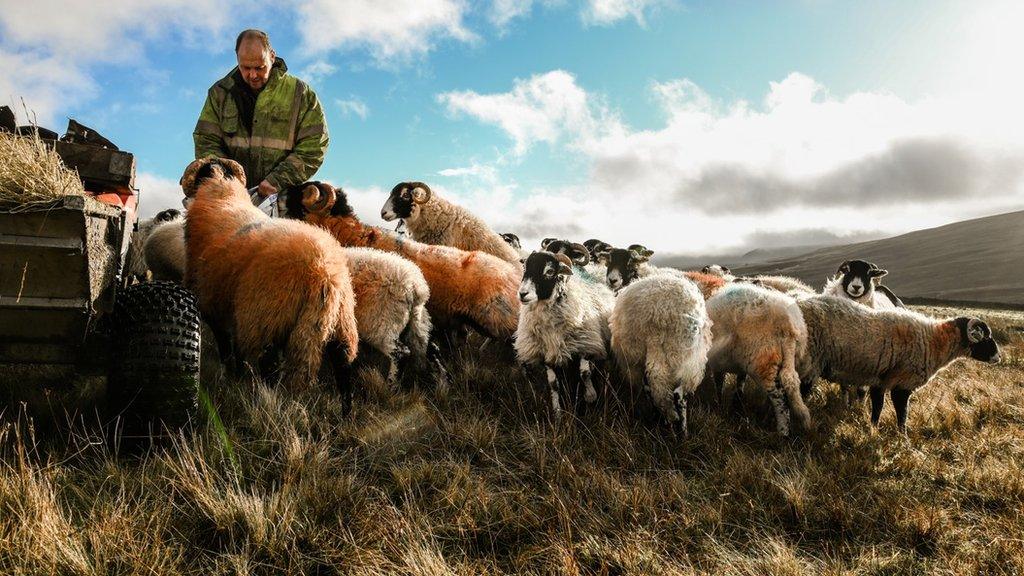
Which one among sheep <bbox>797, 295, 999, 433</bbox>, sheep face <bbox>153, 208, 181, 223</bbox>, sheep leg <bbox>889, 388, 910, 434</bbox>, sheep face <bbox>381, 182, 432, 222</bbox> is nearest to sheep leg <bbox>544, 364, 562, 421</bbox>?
sheep <bbox>797, 295, 999, 433</bbox>

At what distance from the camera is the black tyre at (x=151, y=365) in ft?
10.6

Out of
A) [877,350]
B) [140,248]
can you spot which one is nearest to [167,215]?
[140,248]

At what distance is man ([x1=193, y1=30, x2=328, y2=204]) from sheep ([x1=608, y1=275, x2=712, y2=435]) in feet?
16.5

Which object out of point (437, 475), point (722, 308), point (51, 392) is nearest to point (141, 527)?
point (437, 475)

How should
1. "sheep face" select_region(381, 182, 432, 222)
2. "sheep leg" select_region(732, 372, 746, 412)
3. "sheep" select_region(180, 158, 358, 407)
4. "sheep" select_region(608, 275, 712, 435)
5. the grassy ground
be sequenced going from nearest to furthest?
the grassy ground
"sheep" select_region(180, 158, 358, 407)
"sheep" select_region(608, 275, 712, 435)
"sheep leg" select_region(732, 372, 746, 412)
"sheep face" select_region(381, 182, 432, 222)

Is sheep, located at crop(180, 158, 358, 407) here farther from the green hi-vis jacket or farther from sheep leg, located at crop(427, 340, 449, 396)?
the green hi-vis jacket

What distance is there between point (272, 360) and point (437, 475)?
250cm

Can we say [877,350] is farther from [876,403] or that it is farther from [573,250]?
[573,250]

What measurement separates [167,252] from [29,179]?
532 cm

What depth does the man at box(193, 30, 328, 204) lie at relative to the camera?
25.2 ft

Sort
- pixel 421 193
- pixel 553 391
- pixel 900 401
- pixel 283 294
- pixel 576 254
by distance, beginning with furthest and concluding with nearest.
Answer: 1. pixel 421 193
2. pixel 576 254
3. pixel 900 401
4. pixel 553 391
5. pixel 283 294

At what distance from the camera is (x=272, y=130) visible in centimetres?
788

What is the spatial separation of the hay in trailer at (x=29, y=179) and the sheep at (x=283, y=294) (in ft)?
4.41

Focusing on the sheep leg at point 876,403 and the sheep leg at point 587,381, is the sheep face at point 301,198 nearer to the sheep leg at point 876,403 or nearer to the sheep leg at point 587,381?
the sheep leg at point 587,381
